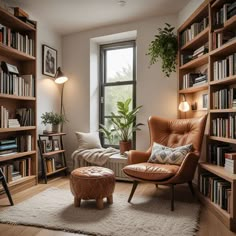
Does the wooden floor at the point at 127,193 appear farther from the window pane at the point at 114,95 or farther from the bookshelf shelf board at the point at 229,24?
the bookshelf shelf board at the point at 229,24

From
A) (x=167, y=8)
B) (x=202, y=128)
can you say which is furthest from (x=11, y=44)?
(x=202, y=128)

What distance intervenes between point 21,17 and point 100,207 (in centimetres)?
255

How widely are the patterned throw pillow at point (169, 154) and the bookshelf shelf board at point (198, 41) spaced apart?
52.5 inches

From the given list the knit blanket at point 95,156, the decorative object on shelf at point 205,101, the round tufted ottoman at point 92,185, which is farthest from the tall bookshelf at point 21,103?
the decorative object on shelf at point 205,101

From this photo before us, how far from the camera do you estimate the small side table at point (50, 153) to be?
3.30m

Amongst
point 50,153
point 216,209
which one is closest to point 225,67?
point 216,209

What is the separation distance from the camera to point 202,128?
2652 millimetres

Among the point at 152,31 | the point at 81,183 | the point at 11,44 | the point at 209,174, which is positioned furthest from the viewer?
the point at 152,31

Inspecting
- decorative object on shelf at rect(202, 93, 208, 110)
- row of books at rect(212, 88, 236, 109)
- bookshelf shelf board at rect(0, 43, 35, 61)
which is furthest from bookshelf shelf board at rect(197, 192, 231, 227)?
bookshelf shelf board at rect(0, 43, 35, 61)

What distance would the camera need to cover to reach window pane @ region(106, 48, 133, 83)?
158 inches

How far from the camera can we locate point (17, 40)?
2.92 m

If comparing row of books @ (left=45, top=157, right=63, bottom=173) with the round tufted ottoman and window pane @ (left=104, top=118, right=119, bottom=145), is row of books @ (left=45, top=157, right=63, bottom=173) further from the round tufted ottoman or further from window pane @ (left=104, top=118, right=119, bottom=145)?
the round tufted ottoman

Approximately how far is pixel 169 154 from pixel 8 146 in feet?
6.47

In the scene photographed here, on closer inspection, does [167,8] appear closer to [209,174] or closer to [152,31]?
[152,31]
